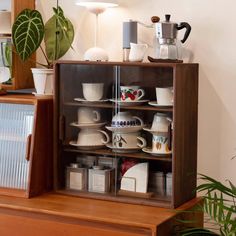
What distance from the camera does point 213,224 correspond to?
2.52m

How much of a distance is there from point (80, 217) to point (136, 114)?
0.51 meters

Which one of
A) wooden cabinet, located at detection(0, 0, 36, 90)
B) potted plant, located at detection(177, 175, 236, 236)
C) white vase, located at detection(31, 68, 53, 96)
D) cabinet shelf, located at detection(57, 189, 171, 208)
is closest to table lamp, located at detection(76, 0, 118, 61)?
white vase, located at detection(31, 68, 53, 96)

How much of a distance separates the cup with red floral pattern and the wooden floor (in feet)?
1.50

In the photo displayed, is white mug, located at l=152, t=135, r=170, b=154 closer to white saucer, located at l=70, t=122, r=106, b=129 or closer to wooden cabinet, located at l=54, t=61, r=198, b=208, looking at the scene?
wooden cabinet, located at l=54, t=61, r=198, b=208

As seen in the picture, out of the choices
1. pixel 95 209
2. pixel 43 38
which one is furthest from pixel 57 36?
pixel 95 209

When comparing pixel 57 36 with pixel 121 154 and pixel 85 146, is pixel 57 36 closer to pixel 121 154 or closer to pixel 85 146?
pixel 85 146

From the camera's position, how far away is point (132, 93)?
238cm

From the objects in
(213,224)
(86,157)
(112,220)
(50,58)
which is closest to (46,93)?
(50,58)

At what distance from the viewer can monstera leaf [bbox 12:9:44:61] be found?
2.59 m

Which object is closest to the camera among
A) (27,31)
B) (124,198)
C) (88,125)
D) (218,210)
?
(218,210)

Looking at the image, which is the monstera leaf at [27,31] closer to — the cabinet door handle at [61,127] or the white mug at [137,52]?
the cabinet door handle at [61,127]

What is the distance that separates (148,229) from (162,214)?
0.15m

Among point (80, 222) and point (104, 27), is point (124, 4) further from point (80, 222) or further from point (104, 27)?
point (80, 222)

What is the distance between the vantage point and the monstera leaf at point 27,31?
102 inches
